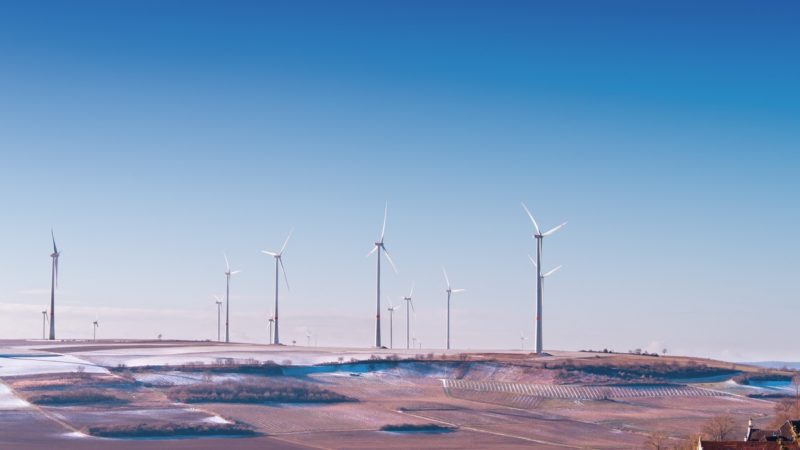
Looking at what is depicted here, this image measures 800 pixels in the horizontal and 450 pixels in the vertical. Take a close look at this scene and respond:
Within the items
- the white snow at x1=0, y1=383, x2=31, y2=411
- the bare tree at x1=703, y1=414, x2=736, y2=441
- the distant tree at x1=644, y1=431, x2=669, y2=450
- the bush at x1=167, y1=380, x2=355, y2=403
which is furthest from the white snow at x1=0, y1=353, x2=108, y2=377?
the bare tree at x1=703, y1=414, x2=736, y2=441

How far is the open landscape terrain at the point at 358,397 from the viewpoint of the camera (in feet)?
304

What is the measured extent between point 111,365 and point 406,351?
37.3 m

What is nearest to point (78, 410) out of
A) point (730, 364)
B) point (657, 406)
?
point (657, 406)

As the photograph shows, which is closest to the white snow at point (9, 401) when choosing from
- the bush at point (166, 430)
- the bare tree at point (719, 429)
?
the bush at point (166, 430)

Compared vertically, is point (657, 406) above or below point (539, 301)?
below

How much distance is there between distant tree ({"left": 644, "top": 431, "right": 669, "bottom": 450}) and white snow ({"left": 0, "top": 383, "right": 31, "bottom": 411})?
47857 mm

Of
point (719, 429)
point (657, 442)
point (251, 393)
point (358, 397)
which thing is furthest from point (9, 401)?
point (719, 429)

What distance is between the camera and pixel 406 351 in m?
151

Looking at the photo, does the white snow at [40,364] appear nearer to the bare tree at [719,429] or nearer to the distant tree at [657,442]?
the distant tree at [657,442]

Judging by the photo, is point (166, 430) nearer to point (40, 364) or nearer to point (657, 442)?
point (657, 442)

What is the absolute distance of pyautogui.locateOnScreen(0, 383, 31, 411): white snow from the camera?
100938 millimetres

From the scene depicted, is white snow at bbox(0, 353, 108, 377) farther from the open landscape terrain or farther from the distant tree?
the distant tree

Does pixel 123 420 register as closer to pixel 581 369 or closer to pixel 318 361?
pixel 318 361

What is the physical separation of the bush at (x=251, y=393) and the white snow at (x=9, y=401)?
12.4m
